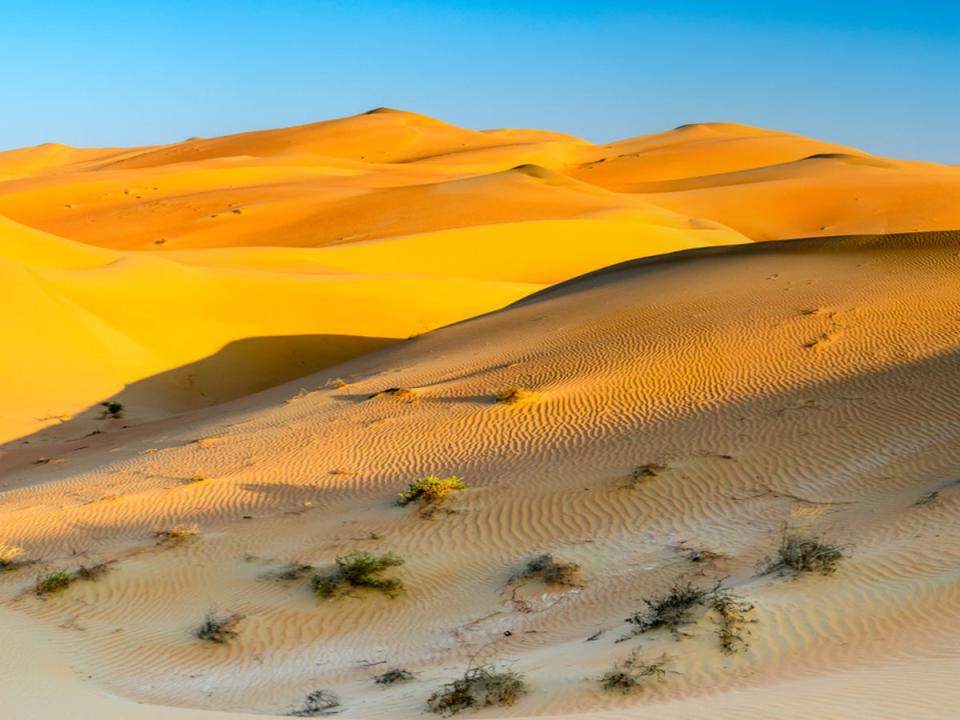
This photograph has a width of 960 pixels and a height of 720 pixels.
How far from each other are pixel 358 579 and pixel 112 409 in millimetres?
12049

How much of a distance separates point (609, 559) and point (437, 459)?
3713 mm

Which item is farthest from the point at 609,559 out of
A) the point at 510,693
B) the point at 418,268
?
the point at 418,268

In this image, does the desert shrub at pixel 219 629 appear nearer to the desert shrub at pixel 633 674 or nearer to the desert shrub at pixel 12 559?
the desert shrub at pixel 12 559

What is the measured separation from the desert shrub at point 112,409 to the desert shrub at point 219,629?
1160cm

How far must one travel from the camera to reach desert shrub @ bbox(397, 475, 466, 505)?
10680mm

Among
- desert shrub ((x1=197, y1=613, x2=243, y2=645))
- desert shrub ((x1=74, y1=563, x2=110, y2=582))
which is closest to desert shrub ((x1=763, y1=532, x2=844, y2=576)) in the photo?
desert shrub ((x1=197, y1=613, x2=243, y2=645))

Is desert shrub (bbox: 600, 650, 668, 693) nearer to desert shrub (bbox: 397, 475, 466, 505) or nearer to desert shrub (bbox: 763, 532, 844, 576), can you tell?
desert shrub (bbox: 763, 532, 844, 576)

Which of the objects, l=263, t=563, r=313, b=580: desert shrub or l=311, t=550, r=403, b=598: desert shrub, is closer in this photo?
l=311, t=550, r=403, b=598: desert shrub

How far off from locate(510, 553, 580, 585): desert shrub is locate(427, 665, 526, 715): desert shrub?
2.14 metres

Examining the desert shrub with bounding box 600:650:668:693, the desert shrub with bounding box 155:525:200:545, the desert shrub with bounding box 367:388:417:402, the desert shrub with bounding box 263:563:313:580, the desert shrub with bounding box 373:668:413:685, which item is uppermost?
the desert shrub with bounding box 367:388:417:402

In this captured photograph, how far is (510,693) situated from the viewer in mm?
6109

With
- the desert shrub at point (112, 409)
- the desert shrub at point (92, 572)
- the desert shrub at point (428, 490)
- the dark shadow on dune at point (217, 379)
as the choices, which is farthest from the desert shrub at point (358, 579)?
the desert shrub at point (112, 409)

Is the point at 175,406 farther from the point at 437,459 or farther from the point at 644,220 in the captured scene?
the point at 644,220

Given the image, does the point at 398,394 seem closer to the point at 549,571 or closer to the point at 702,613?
the point at 549,571
